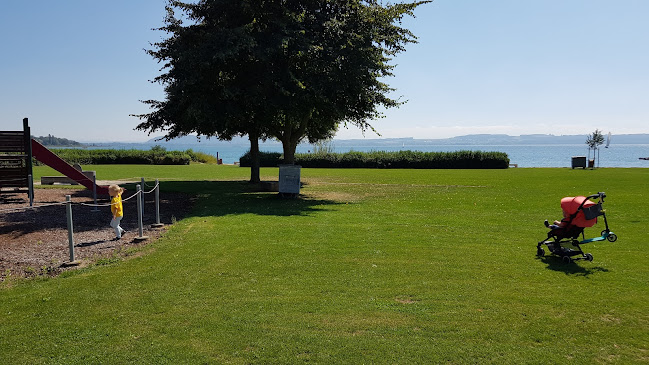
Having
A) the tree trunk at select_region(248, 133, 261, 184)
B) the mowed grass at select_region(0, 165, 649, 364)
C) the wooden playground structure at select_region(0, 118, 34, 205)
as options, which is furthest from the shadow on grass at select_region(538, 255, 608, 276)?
the tree trunk at select_region(248, 133, 261, 184)

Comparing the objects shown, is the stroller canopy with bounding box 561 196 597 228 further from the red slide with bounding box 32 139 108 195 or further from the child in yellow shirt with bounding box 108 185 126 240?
the red slide with bounding box 32 139 108 195

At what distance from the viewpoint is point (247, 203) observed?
17.7 metres

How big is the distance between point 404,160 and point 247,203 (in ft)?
105

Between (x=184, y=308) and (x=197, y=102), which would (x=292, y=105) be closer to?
(x=197, y=102)

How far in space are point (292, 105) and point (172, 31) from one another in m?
8.14

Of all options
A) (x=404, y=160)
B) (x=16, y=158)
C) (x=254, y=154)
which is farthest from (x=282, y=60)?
(x=404, y=160)

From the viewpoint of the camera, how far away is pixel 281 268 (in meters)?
8.09

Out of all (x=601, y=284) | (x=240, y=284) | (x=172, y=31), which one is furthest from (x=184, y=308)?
(x=172, y=31)

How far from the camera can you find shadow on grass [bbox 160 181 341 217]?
50.2ft

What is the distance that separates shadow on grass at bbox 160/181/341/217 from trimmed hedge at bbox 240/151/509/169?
2532cm

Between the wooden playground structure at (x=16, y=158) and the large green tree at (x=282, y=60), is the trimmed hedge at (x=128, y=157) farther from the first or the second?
the wooden playground structure at (x=16, y=158)

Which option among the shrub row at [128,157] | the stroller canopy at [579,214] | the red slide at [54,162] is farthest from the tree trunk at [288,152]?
the shrub row at [128,157]

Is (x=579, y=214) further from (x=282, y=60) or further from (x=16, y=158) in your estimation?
(x=16, y=158)

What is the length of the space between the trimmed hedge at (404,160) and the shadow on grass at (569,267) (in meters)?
38.7
